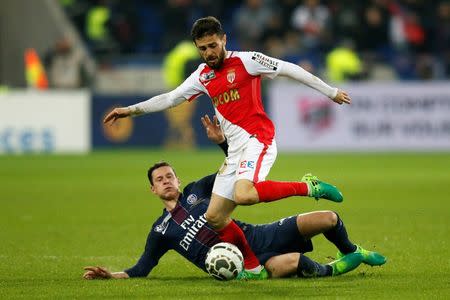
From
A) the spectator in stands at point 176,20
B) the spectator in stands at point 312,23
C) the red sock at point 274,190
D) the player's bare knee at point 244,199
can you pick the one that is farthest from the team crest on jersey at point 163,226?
the spectator in stands at point 176,20

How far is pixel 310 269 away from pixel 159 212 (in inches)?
233

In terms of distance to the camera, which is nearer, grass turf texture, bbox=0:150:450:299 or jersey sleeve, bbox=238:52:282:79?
grass turf texture, bbox=0:150:450:299

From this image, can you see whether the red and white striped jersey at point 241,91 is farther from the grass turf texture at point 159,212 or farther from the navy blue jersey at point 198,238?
the grass turf texture at point 159,212

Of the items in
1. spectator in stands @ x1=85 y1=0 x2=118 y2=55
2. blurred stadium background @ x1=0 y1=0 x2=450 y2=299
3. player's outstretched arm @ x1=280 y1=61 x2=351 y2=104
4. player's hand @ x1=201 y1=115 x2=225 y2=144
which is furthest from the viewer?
spectator in stands @ x1=85 y1=0 x2=118 y2=55

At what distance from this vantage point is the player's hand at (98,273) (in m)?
8.60

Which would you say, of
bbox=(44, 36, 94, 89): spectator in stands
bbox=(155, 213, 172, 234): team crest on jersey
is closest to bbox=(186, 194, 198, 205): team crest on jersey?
bbox=(155, 213, 172, 234): team crest on jersey

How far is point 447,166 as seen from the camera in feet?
68.7

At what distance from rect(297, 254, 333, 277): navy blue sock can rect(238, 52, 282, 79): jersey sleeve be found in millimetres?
1472

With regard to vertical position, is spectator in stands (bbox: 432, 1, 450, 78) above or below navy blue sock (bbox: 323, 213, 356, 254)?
above

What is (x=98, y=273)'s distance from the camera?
863cm

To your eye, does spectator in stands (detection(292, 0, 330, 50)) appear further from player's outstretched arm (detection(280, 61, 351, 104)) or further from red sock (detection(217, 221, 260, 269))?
red sock (detection(217, 221, 260, 269))

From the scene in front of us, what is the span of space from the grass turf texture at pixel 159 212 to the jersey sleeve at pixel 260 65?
1.65 metres

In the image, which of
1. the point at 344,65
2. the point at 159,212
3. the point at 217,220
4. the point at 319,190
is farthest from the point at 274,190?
the point at 344,65

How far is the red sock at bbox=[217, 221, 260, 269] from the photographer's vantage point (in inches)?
341
